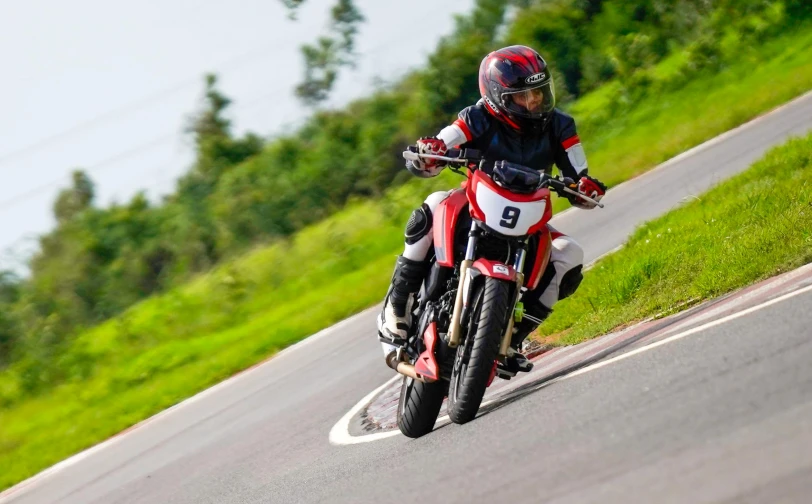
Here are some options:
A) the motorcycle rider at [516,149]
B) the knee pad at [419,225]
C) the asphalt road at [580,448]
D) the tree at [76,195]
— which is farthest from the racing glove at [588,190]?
the tree at [76,195]

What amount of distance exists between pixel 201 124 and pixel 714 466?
50053 mm

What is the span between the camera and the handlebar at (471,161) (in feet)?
23.0

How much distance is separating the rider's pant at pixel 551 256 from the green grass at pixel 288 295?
5.03 feet

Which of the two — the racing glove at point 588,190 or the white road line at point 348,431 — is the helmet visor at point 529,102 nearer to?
the racing glove at point 588,190

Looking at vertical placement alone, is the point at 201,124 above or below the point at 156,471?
above

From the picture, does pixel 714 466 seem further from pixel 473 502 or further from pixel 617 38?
pixel 617 38

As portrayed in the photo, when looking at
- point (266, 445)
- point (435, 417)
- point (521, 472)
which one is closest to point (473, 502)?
point (521, 472)

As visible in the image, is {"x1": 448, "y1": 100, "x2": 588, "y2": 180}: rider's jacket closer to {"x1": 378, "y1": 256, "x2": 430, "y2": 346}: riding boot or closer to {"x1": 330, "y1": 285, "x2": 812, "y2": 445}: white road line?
{"x1": 378, "y1": 256, "x2": 430, "y2": 346}: riding boot

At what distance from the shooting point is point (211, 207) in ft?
141

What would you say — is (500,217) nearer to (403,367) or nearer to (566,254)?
(566,254)

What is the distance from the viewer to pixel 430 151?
7.30 metres

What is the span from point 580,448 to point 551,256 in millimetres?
2554

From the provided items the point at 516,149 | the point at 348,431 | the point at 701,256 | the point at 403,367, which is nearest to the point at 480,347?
the point at 403,367

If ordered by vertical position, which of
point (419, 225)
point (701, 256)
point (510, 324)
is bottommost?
point (701, 256)
